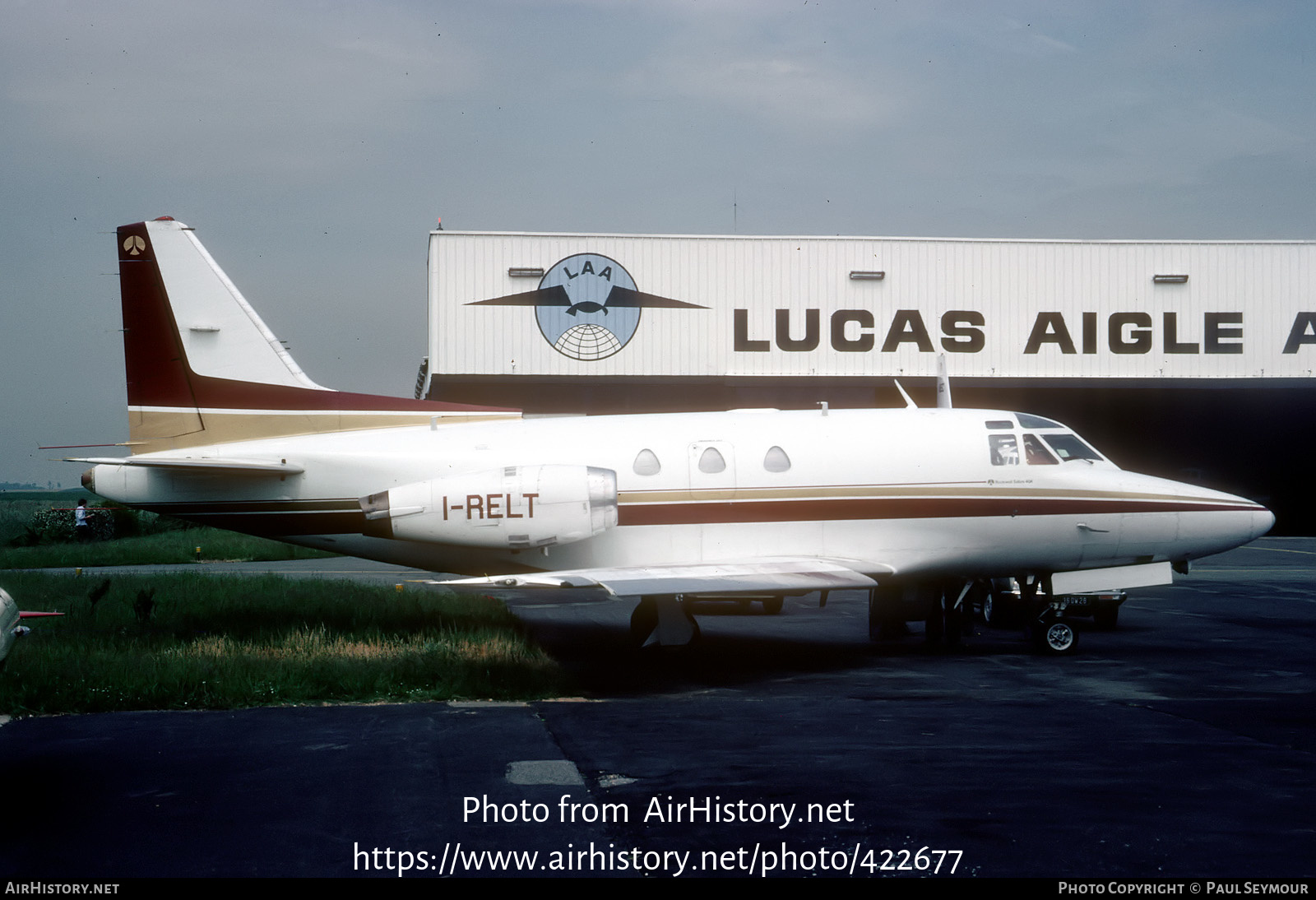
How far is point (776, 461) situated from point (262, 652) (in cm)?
704

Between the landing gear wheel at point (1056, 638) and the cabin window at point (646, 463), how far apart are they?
5.60 meters

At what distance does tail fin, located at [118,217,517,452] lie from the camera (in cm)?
1545

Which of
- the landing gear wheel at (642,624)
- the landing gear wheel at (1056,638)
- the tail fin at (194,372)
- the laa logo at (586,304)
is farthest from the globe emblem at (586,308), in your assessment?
the landing gear wheel at (1056,638)

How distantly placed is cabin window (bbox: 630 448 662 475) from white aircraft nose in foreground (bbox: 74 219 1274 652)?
0.06 ft

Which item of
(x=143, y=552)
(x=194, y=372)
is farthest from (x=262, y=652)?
(x=143, y=552)

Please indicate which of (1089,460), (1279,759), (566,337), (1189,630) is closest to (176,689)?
(1279,759)

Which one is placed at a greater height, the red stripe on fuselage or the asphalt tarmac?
the red stripe on fuselage

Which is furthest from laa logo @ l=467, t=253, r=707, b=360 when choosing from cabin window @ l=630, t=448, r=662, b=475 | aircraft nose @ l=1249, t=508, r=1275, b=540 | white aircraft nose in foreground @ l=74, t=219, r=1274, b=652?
aircraft nose @ l=1249, t=508, r=1275, b=540

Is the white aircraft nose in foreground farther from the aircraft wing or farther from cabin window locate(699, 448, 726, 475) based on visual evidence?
the aircraft wing

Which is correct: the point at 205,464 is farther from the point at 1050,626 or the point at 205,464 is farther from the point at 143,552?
the point at 143,552

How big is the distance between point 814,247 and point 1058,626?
62.4 feet

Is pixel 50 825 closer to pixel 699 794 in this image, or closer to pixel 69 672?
pixel 699 794

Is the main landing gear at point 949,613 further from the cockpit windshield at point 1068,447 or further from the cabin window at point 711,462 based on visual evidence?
the cabin window at point 711,462

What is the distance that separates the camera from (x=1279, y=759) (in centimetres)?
885
